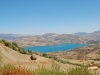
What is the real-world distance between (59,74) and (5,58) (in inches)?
628

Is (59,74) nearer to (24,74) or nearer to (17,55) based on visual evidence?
(24,74)

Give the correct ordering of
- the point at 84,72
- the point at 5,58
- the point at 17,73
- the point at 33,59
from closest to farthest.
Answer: the point at 17,73 < the point at 84,72 < the point at 5,58 < the point at 33,59

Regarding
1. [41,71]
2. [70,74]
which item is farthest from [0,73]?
[70,74]

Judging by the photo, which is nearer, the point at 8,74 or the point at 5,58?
the point at 8,74

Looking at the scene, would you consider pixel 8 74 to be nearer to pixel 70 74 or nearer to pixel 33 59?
pixel 70 74

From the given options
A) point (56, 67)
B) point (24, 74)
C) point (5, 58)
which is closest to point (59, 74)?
point (56, 67)

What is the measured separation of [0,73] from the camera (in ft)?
34.0

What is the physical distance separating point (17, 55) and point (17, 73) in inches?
823

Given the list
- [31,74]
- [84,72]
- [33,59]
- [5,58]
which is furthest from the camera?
[33,59]

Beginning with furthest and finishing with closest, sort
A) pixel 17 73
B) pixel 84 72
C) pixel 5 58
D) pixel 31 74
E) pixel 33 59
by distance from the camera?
pixel 33 59, pixel 5 58, pixel 84 72, pixel 31 74, pixel 17 73

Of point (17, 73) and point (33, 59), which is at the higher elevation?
point (17, 73)

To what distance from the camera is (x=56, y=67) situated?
11.8 m

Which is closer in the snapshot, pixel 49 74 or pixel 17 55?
pixel 49 74

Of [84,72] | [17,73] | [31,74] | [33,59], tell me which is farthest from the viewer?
[33,59]
